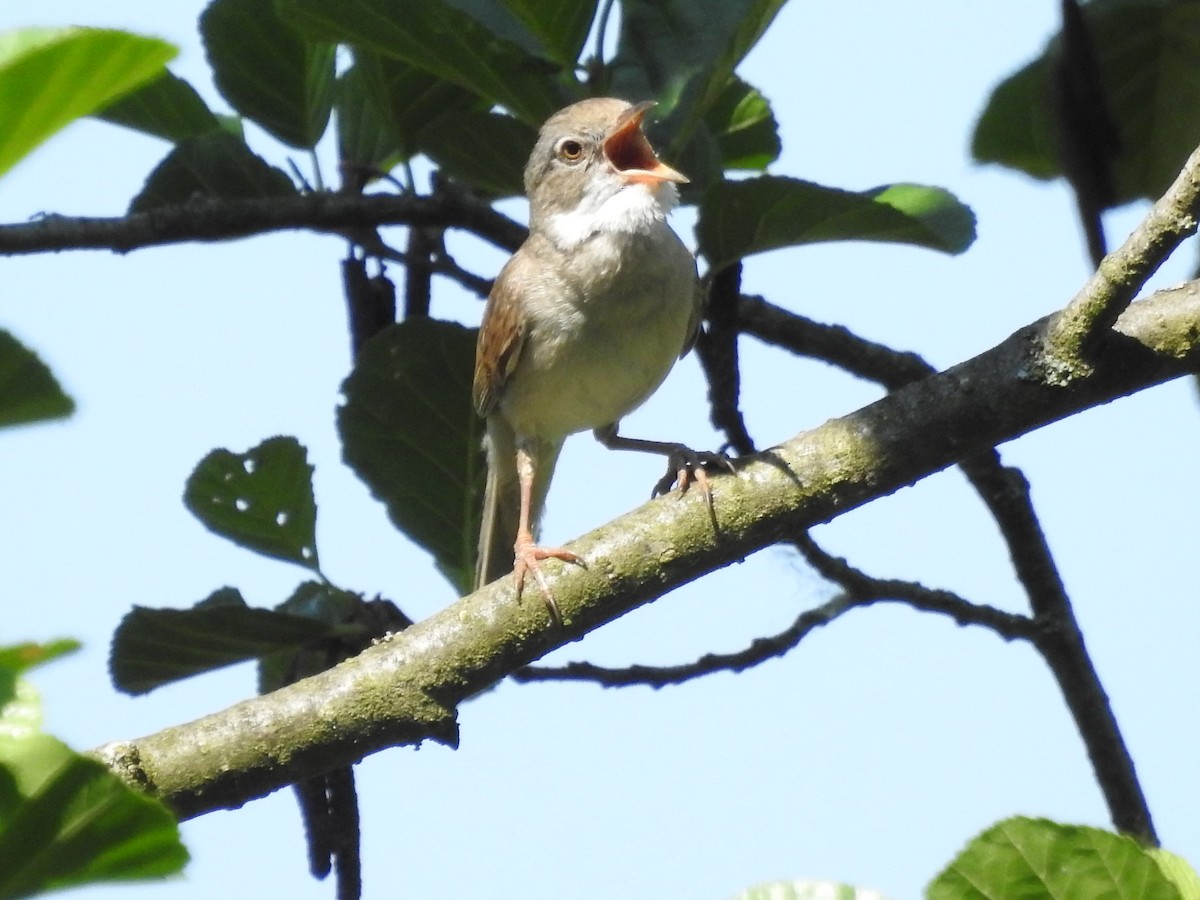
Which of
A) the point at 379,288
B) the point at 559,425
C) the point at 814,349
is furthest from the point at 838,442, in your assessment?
the point at 559,425

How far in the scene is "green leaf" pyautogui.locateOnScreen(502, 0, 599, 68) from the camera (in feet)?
10.9

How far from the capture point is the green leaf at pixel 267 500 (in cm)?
371

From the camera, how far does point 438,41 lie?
3.28m

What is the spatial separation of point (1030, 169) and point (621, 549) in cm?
163

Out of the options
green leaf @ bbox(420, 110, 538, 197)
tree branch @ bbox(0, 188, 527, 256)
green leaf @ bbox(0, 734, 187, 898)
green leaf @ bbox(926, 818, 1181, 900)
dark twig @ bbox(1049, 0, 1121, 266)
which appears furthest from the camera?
green leaf @ bbox(420, 110, 538, 197)

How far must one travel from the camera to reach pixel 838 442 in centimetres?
260

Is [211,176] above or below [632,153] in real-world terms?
below

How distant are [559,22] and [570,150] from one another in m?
1.17

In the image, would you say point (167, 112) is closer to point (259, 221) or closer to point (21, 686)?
point (259, 221)

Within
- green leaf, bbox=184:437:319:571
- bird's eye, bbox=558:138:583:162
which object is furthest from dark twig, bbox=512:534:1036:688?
bird's eye, bbox=558:138:583:162

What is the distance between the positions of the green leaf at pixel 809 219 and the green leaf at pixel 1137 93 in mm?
250

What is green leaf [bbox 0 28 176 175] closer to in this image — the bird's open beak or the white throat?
the bird's open beak

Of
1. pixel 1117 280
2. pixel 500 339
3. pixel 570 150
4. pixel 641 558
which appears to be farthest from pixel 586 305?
pixel 1117 280

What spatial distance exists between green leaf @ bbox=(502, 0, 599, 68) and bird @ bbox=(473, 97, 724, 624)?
69 cm
